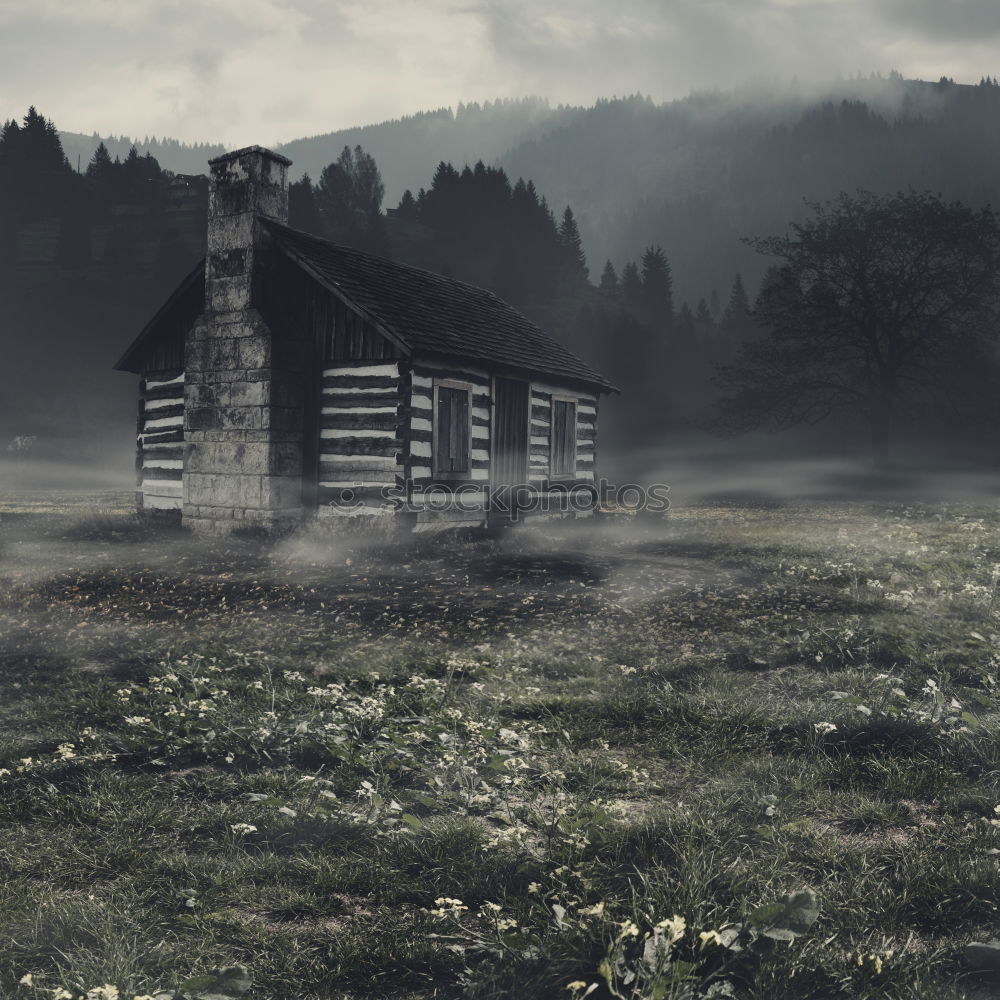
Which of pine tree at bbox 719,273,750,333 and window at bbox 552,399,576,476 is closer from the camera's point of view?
window at bbox 552,399,576,476

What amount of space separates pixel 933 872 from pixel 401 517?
508 inches

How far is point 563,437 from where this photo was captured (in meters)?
22.1

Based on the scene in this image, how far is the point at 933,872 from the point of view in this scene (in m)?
3.57

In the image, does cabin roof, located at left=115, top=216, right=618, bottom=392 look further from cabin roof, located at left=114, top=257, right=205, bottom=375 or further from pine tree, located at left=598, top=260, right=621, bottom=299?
pine tree, located at left=598, top=260, right=621, bottom=299

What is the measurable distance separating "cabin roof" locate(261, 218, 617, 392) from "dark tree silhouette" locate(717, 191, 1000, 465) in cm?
1750

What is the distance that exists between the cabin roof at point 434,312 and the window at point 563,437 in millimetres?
796

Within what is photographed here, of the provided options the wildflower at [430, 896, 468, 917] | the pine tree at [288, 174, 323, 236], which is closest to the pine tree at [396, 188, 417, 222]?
the pine tree at [288, 174, 323, 236]

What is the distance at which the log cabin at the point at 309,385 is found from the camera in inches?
634

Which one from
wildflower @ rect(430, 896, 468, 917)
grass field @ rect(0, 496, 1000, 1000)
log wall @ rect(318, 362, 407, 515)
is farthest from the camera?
log wall @ rect(318, 362, 407, 515)

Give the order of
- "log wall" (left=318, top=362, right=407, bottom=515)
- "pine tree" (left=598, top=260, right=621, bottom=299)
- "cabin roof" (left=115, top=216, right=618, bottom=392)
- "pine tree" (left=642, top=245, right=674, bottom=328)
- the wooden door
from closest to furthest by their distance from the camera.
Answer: "log wall" (left=318, top=362, right=407, bottom=515), "cabin roof" (left=115, top=216, right=618, bottom=392), the wooden door, "pine tree" (left=642, top=245, right=674, bottom=328), "pine tree" (left=598, top=260, right=621, bottom=299)

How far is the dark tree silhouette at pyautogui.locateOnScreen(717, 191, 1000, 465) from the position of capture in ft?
117

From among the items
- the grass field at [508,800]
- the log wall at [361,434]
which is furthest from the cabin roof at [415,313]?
the grass field at [508,800]

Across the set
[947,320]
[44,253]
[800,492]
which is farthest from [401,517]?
[44,253]

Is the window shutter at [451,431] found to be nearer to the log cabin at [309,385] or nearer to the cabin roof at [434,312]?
the log cabin at [309,385]
